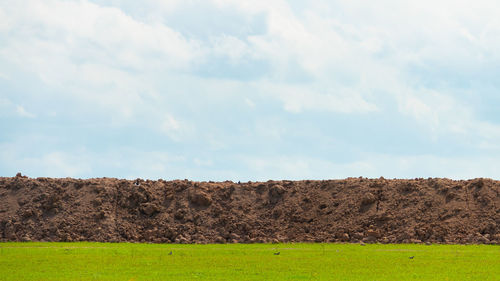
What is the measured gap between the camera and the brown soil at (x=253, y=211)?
53.2 m

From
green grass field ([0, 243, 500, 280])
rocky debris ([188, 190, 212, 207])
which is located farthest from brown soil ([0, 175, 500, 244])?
green grass field ([0, 243, 500, 280])

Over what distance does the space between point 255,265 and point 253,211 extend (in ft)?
88.8

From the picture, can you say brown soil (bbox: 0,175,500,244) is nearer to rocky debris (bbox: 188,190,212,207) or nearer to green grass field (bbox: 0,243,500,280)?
rocky debris (bbox: 188,190,212,207)

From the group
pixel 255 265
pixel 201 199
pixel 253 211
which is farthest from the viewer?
pixel 201 199

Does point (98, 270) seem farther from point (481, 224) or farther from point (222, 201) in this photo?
point (481, 224)

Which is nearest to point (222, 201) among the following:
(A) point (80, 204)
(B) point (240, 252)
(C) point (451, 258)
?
(A) point (80, 204)

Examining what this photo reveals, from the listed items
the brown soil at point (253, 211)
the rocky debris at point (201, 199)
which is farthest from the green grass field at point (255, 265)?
the rocky debris at point (201, 199)

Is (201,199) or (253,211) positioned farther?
(201,199)

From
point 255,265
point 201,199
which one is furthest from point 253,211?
point 255,265

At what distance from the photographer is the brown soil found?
5325 cm

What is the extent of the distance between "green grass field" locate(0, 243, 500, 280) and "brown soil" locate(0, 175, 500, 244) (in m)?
10.6

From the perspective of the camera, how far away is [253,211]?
192ft

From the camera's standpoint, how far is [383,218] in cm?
5438

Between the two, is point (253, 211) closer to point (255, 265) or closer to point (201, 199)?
point (201, 199)
